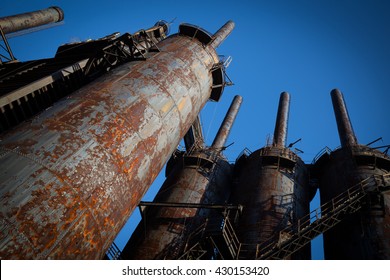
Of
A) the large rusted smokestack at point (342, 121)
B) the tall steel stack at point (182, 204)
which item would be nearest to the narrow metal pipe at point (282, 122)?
the large rusted smokestack at point (342, 121)

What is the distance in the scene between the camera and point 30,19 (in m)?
15.3

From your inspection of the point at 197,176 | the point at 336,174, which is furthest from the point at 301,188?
the point at 197,176

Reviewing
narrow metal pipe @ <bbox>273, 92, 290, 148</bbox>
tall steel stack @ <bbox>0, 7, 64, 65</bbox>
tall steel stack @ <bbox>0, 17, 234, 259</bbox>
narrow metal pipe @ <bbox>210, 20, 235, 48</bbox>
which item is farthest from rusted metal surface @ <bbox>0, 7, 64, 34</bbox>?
narrow metal pipe @ <bbox>273, 92, 290, 148</bbox>

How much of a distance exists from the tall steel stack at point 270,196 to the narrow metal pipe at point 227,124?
11.1 ft

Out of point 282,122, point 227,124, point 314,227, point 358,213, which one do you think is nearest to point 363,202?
point 358,213

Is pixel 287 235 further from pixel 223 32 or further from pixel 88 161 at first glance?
pixel 223 32

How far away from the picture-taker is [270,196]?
42.9 feet

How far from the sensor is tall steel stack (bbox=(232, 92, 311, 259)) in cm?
1172

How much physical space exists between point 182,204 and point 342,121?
564 inches

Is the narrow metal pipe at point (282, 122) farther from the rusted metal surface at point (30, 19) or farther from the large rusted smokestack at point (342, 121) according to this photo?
the rusted metal surface at point (30, 19)

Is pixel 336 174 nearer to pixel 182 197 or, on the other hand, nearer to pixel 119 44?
pixel 182 197

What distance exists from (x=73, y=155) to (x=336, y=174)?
13501mm

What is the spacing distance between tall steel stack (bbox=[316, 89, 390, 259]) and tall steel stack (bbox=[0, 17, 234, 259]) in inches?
326

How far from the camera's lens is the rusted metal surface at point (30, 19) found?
13594mm
